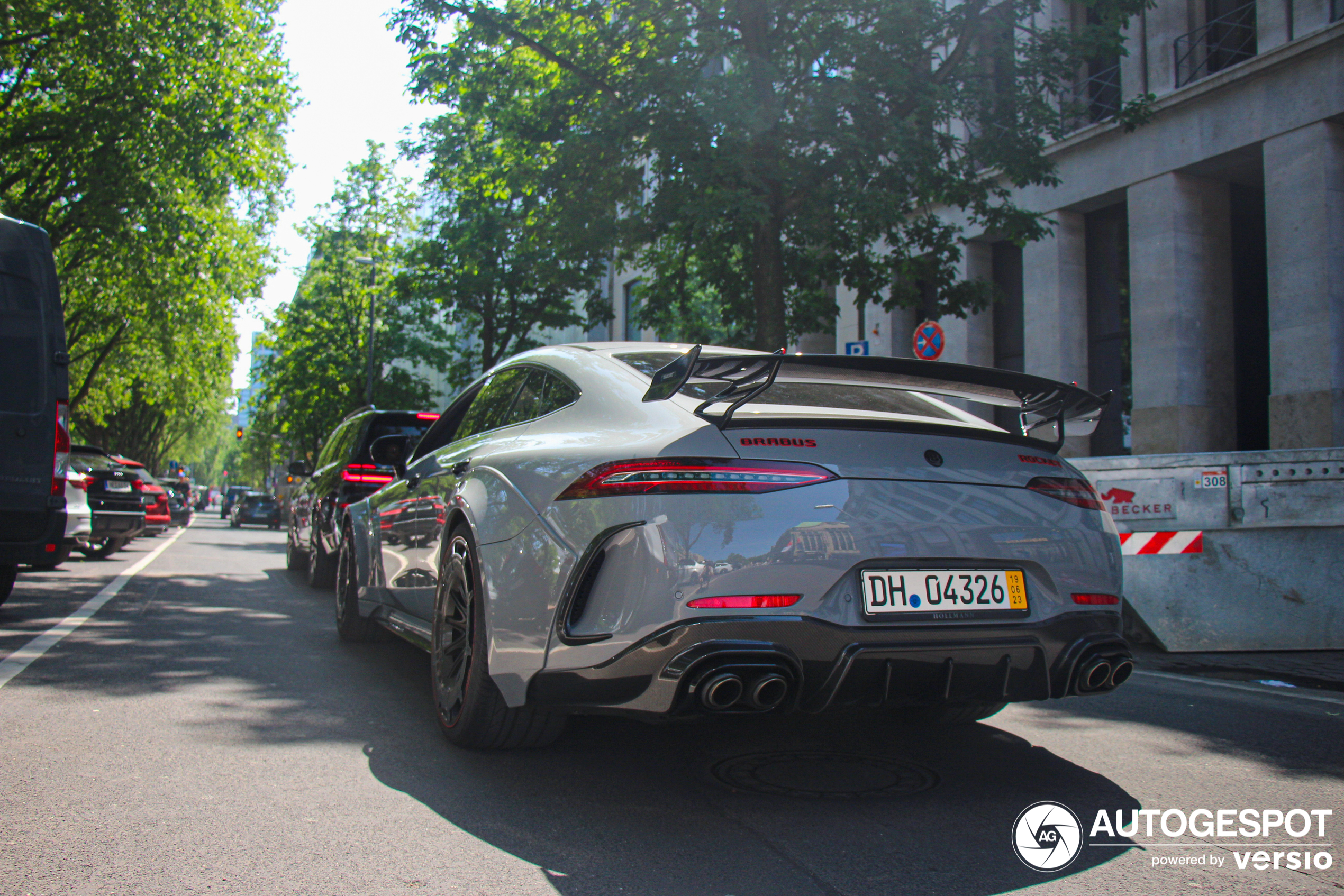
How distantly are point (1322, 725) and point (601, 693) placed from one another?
3869 millimetres

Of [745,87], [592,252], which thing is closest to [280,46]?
[592,252]

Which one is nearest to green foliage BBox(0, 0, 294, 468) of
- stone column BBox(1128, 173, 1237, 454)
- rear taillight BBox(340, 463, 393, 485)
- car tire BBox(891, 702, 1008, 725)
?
rear taillight BBox(340, 463, 393, 485)

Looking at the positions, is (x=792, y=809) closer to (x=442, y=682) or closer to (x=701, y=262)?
(x=442, y=682)

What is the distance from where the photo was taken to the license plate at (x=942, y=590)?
3148 millimetres

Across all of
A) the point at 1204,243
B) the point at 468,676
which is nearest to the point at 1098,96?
the point at 1204,243

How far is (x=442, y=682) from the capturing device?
13.9 ft

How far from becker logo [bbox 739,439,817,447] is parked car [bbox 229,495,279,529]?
42.9 metres

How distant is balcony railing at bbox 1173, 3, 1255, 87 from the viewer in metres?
16.0

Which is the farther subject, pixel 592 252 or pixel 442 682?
pixel 592 252

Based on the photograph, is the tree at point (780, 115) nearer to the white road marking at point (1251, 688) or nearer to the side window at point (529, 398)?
the white road marking at point (1251, 688)

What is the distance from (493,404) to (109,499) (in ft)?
42.3

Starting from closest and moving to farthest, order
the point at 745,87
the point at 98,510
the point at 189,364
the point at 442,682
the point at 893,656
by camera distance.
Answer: the point at 893,656 → the point at 442,682 → the point at 745,87 → the point at 98,510 → the point at 189,364

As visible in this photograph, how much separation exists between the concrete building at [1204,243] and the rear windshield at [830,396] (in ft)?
43.0

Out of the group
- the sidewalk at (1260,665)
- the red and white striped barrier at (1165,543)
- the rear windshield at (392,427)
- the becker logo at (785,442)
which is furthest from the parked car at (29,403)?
the red and white striped barrier at (1165,543)
